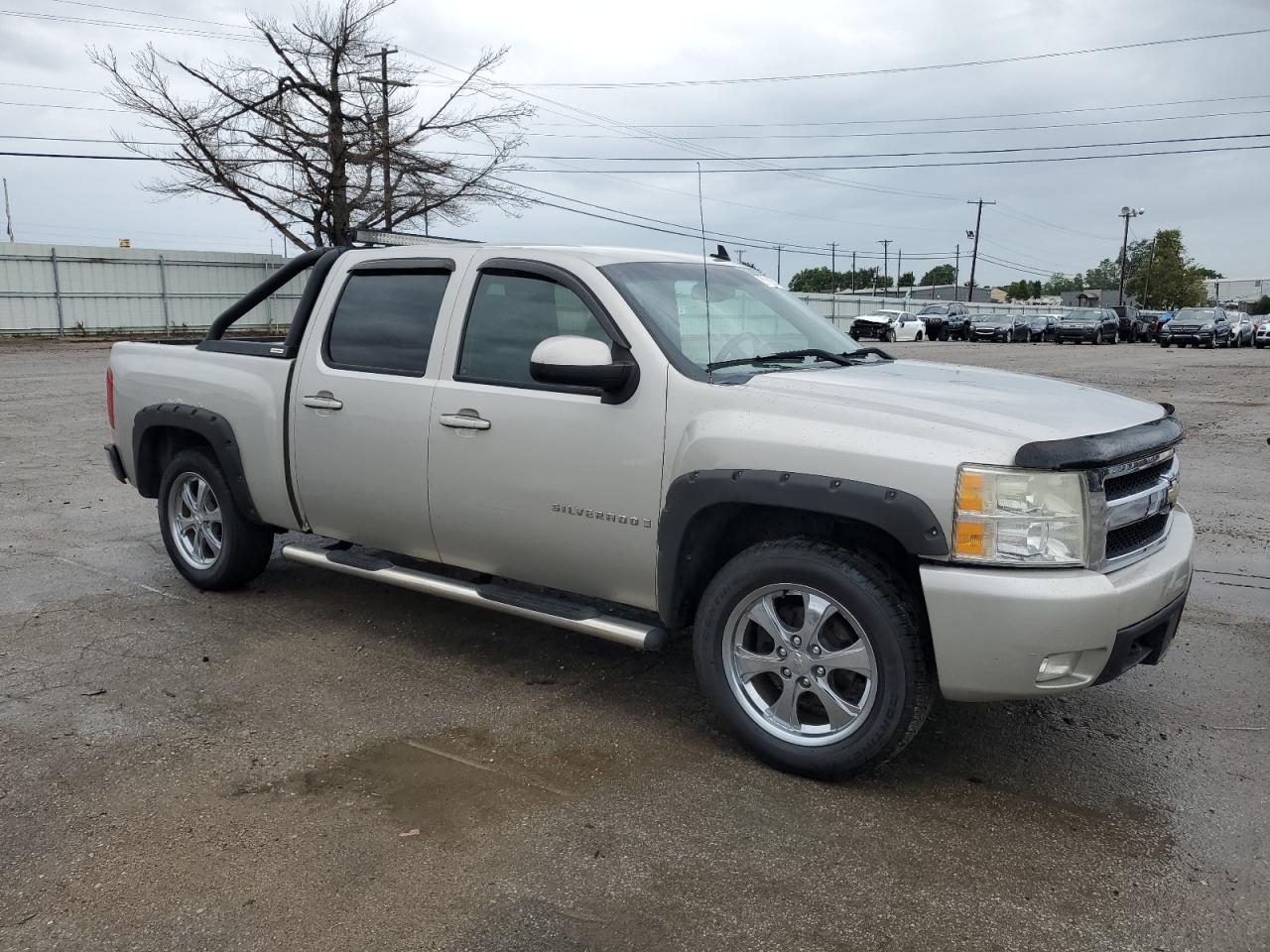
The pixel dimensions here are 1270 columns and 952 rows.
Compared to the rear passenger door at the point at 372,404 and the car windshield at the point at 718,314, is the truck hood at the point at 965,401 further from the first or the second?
the rear passenger door at the point at 372,404

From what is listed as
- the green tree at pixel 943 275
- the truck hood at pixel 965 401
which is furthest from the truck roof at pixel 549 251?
the green tree at pixel 943 275

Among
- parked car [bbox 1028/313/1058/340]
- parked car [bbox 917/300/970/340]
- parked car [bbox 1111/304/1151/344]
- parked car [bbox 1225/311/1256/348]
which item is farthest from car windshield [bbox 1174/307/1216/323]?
parked car [bbox 917/300/970/340]

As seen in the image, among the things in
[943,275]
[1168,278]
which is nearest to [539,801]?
[1168,278]

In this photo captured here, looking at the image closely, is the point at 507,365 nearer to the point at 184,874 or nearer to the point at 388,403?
the point at 388,403

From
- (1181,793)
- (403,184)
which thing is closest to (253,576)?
(1181,793)

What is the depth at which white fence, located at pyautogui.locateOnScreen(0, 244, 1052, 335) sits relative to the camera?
31438 millimetres

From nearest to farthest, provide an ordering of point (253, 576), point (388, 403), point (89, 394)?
point (388, 403) < point (253, 576) < point (89, 394)

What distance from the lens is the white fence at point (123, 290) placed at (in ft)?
103

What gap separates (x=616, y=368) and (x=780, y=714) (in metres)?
1.38

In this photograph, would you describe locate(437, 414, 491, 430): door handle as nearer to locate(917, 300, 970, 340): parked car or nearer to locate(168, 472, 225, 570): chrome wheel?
locate(168, 472, 225, 570): chrome wheel

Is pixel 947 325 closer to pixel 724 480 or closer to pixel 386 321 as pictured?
pixel 386 321

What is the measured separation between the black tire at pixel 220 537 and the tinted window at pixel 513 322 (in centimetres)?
185

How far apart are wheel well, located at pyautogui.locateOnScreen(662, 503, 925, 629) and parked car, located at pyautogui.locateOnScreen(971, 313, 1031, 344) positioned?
48712mm

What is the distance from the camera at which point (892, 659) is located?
11.4 ft
